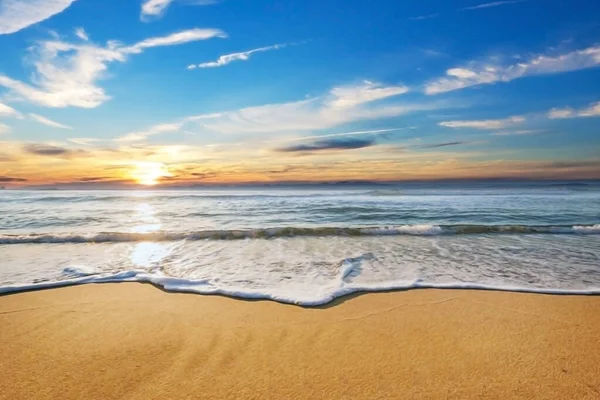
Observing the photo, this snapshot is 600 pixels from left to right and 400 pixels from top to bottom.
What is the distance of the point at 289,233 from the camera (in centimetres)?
944

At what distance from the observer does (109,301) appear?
391cm

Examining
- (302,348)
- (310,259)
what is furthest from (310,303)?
(310,259)

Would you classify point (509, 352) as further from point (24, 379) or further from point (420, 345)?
point (24, 379)

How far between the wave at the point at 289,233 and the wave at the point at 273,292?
385 centimetres

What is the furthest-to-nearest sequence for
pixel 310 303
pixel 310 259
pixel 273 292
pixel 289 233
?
pixel 289 233, pixel 310 259, pixel 273 292, pixel 310 303

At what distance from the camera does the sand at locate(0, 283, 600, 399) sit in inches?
84.1

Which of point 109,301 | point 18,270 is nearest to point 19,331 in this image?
point 109,301

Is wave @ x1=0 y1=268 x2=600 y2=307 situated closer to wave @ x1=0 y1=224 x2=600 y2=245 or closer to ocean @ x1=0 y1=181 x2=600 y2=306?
ocean @ x1=0 y1=181 x2=600 y2=306

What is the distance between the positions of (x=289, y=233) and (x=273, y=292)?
5297mm

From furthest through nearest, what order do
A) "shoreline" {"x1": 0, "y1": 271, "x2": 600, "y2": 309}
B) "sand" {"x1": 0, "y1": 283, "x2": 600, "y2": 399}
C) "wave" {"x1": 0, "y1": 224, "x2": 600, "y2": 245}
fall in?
1. "wave" {"x1": 0, "y1": 224, "x2": 600, "y2": 245}
2. "shoreline" {"x1": 0, "y1": 271, "x2": 600, "y2": 309}
3. "sand" {"x1": 0, "y1": 283, "x2": 600, "y2": 399}

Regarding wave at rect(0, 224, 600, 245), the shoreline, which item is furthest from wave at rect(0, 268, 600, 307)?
wave at rect(0, 224, 600, 245)

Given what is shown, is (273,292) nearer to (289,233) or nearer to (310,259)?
(310,259)

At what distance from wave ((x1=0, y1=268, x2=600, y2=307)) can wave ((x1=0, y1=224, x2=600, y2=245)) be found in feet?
12.6

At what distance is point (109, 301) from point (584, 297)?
5713 mm
